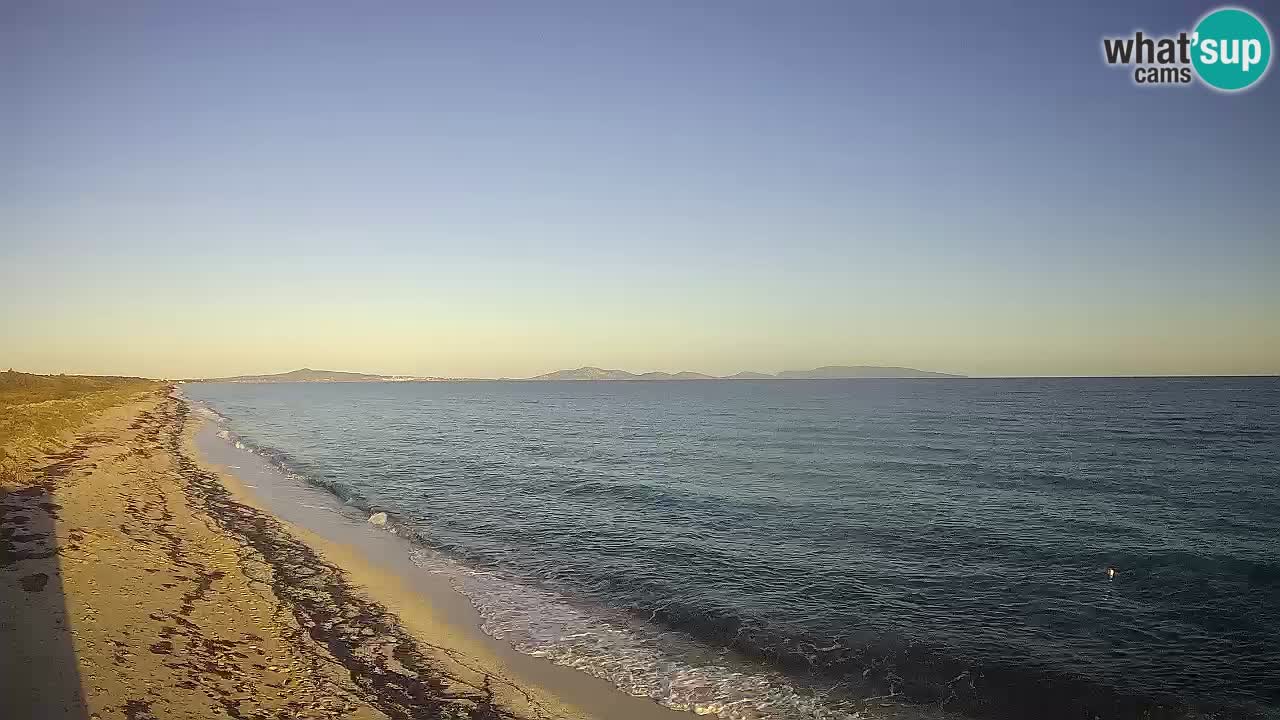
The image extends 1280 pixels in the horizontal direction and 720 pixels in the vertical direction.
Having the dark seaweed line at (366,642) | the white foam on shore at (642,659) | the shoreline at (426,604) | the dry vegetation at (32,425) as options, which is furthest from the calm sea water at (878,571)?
the dry vegetation at (32,425)

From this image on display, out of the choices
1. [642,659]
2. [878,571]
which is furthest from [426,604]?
[878,571]

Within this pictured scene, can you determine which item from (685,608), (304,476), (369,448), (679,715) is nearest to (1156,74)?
(685,608)

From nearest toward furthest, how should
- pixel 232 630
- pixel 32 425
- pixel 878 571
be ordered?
pixel 232 630, pixel 878 571, pixel 32 425

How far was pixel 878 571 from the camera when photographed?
1728 cm

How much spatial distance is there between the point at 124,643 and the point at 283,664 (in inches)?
100

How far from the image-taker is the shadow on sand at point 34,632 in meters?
8.25

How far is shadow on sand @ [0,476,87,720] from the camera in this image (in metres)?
8.25

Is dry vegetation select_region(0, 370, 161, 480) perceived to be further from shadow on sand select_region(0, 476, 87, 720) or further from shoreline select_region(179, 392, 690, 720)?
shadow on sand select_region(0, 476, 87, 720)

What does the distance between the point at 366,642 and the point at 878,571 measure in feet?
41.8

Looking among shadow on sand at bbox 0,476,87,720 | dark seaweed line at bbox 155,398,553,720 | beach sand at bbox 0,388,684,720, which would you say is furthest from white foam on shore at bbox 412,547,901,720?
shadow on sand at bbox 0,476,87,720

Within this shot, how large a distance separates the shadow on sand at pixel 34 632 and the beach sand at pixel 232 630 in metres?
0.03

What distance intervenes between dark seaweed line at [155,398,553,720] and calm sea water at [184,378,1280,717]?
84.5 inches

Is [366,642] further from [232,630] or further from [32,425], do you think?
[32,425]

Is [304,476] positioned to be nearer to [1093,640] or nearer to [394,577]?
[394,577]
